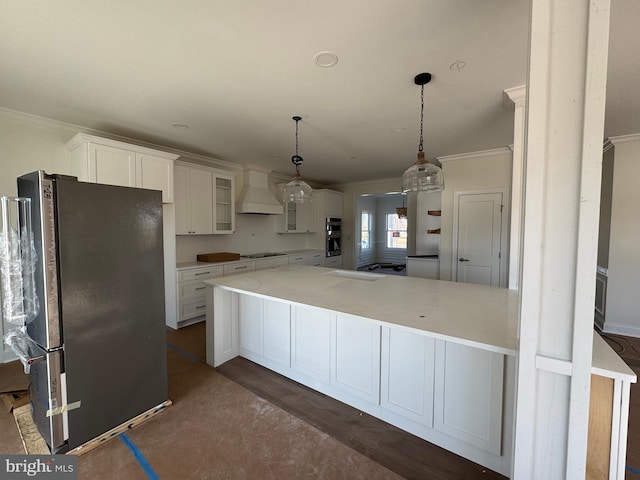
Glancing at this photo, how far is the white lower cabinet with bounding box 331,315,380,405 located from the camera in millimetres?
1929

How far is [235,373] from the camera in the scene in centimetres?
252

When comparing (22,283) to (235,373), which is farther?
(235,373)

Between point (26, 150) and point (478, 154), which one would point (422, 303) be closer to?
point (478, 154)

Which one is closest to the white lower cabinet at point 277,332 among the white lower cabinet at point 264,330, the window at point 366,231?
the white lower cabinet at point 264,330

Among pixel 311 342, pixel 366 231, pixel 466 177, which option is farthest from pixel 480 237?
pixel 366 231

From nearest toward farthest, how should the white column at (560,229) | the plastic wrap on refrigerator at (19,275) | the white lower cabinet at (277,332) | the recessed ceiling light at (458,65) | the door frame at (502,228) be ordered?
1. the white column at (560,229)
2. the plastic wrap on refrigerator at (19,275)
3. the recessed ceiling light at (458,65)
4. the white lower cabinet at (277,332)
5. the door frame at (502,228)

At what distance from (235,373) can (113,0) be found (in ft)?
8.93

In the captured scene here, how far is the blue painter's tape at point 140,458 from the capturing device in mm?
1488

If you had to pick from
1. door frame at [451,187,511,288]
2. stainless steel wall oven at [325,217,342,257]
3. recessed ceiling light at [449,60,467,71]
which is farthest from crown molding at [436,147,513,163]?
stainless steel wall oven at [325,217,342,257]

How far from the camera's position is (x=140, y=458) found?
160 centimetres

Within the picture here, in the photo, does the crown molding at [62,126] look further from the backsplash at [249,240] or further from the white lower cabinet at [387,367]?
the white lower cabinet at [387,367]

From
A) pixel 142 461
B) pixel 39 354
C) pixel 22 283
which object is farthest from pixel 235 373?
pixel 22 283

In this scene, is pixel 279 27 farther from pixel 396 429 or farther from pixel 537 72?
pixel 396 429

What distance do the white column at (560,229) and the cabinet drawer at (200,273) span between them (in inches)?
146
